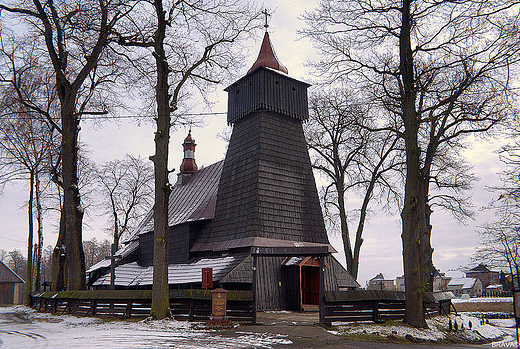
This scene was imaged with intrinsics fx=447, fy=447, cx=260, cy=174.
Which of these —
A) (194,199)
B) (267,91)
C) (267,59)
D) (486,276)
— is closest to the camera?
(267,91)

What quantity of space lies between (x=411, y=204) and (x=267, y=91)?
1254 centimetres

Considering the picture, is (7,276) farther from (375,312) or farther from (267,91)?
(375,312)

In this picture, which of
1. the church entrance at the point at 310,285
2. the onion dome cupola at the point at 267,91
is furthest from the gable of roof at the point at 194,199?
the church entrance at the point at 310,285

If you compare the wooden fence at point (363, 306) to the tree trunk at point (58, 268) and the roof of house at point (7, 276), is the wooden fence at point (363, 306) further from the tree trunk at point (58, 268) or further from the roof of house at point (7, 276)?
the roof of house at point (7, 276)

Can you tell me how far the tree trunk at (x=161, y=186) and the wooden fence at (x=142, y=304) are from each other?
73 centimetres

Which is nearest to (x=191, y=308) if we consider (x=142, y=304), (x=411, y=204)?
(x=142, y=304)

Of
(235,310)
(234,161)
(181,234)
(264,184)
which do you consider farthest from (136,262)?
(235,310)

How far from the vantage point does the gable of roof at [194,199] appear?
88.6ft

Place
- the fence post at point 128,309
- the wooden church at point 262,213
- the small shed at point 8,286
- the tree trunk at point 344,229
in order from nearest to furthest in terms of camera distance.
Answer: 1. the fence post at point 128,309
2. the wooden church at point 262,213
3. the tree trunk at point 344,229
4. the small shed at point 8,286

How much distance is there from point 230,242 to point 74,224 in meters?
7.68

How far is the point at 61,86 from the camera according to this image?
20.5 metres

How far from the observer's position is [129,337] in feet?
36.9

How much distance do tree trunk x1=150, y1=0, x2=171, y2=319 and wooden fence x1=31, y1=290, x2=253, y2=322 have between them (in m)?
0.73

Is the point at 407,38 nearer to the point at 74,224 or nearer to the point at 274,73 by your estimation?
the point at 274,73
